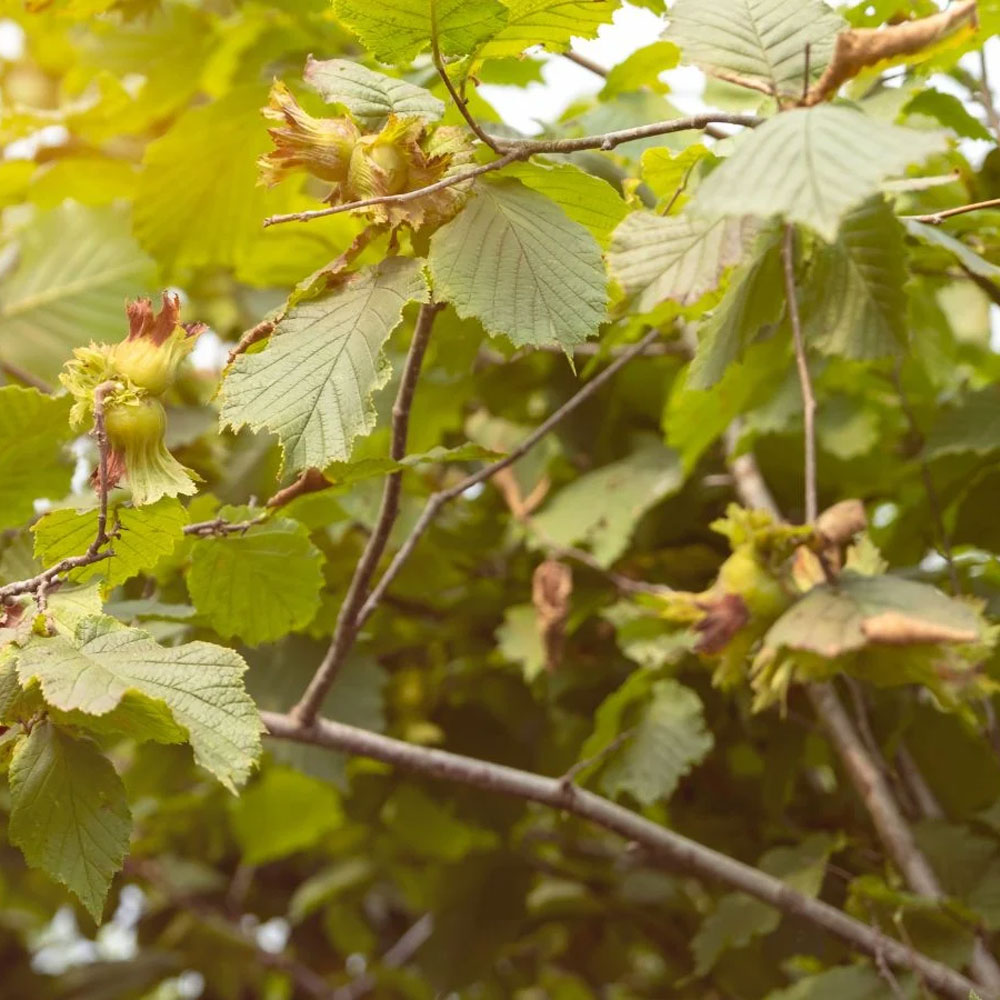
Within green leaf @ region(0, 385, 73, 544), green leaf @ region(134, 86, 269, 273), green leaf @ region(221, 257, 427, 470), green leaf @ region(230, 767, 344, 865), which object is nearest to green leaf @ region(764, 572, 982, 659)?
green leaf @ region(221, 257, 427, 470)

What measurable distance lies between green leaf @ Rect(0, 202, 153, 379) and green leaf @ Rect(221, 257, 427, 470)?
0.83 meters

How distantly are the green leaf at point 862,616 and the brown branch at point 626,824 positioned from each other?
1.05ft

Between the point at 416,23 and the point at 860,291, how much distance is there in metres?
0.35

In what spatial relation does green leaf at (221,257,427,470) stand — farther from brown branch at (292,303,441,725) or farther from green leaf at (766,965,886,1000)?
green leaf at (766,965,886,1000)

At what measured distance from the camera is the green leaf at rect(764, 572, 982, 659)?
2.06 feet

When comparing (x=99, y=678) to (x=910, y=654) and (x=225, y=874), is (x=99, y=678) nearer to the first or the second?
A: (x=910, y=654)

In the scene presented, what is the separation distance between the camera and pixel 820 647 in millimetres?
627

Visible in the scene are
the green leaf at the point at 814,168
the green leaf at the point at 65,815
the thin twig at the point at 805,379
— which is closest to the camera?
the green leaf at the point at 814,168

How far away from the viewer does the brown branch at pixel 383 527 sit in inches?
29.6

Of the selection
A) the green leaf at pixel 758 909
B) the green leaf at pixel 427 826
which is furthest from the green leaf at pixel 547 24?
the green leaf at pixel 427 826

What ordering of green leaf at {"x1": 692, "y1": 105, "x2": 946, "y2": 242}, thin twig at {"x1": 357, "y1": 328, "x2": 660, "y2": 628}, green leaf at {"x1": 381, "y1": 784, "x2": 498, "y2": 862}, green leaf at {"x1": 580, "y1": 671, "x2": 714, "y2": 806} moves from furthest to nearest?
green leaf at {"x1": 381, "y1": 784, "x2": 498, "y2": 862} < green leaf at {"x1": 580, "y1": 671, "x2": 714, "y2": 806} < thin twig at {"x1": 357, "y1": 328, "x2": 660, "y2": 628} < green leaf at {"x1": 692, "y1": 105, "x2": 946, "y2": 242}

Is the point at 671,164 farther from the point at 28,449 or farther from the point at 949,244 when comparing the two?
the point at 28,449

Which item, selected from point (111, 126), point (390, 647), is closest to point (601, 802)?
point (390, 647)

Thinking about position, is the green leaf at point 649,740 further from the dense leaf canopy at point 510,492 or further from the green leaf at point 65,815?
the green leaf at point 65,815
